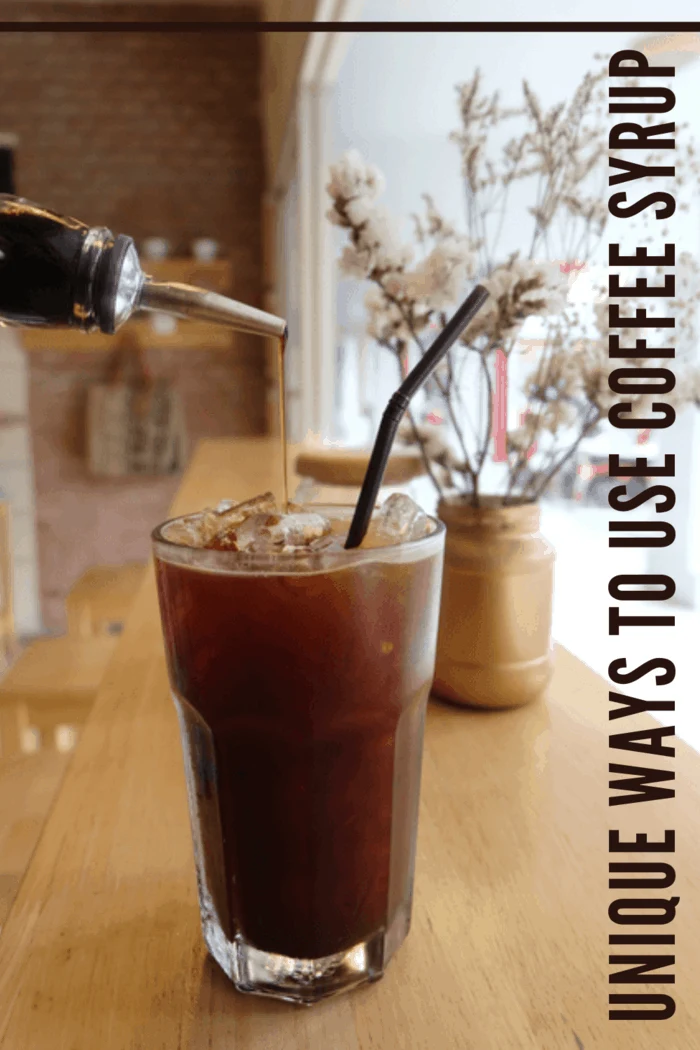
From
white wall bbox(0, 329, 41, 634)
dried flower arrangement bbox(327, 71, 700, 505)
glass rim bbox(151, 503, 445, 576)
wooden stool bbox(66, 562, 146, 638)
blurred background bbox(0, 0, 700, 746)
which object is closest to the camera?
glass rim bbox(151, 503, 445, 576)

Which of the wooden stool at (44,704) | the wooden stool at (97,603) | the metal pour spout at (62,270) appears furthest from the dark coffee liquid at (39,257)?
the wooden stool at (97,603)

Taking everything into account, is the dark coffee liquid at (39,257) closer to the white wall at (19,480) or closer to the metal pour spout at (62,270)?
the metal pour spout at (62,270)

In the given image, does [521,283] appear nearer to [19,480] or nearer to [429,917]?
[429,917]

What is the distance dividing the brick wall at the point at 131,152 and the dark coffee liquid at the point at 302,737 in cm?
482

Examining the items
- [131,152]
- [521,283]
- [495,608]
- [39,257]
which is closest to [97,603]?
[495,608]

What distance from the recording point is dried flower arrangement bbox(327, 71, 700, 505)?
2.56 feet

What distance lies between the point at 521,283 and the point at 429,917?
1.73 ft

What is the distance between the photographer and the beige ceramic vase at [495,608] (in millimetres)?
848

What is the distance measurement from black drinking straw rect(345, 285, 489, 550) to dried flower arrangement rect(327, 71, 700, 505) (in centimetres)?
29

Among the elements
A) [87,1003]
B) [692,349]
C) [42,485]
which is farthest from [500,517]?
[42,485]

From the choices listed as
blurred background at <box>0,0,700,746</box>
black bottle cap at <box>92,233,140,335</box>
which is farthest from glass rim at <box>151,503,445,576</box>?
blurred background at <box>0,0,700,746</box>

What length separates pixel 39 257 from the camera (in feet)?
1.67

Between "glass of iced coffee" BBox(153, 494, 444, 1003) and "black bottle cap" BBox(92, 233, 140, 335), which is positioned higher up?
"black bottle cap" BBox(92, 233, 140, 335)

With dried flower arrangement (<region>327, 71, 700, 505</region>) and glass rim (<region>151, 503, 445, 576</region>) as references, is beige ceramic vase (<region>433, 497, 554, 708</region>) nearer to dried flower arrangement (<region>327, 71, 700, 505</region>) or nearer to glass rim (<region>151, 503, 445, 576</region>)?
dried flower arrangement (<region>327, 71, 700, 505</region>)
